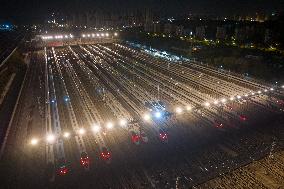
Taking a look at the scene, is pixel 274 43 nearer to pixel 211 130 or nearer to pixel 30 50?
pixel 211 130

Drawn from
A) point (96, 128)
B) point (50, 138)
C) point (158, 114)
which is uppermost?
point (96, 128)

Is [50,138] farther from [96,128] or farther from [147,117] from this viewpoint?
[147,117]

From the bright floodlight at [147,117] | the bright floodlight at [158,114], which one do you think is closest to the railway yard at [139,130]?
the bright floodlight at [147,117]

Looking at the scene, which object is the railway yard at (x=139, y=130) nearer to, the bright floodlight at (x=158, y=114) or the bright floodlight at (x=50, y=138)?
the bright floodlight at (x=50, y=138)

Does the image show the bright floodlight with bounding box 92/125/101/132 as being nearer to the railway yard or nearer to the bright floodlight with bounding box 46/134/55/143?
the railway yard

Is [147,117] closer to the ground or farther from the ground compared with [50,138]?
farther from the ground

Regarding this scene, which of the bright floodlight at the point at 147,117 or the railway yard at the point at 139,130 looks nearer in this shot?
the railway yard at the point at 139,130

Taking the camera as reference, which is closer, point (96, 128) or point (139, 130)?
point (96, 128)

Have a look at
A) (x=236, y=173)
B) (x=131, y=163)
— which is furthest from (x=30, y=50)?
(x=236, y=173)

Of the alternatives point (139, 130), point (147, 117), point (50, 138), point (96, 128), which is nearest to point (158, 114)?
point (147, 117)
